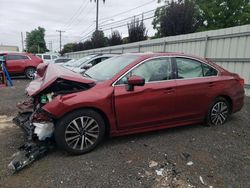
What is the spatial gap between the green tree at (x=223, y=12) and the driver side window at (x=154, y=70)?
23879 millimetres

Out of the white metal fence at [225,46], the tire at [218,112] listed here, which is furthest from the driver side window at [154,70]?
the white metal fence at [225,46]

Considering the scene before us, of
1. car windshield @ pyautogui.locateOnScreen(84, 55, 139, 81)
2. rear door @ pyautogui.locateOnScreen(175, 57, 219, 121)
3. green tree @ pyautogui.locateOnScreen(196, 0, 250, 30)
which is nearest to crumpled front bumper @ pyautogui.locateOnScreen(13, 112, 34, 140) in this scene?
car windshield @ pyautogui.locateOnScreen(84, 55, 139, 81)

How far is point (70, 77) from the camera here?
11.7ft

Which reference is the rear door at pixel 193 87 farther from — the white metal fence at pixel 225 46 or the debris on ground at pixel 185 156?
the white metal fence at pixel 225 46

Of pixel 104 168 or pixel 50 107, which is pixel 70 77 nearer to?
pixel 50 107

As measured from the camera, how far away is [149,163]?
3316 millimetres

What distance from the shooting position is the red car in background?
541 inches

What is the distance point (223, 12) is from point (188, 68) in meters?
25.3

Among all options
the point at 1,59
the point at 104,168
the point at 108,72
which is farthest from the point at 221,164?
the point at 1,59

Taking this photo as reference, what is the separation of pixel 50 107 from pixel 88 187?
1278mm

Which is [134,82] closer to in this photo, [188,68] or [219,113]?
[188,68]

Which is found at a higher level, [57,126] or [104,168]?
[57,126]

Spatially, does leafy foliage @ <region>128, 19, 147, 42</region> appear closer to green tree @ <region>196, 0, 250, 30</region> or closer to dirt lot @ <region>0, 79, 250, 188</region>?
green tree @ <region>196, 0, 250, 30</region>

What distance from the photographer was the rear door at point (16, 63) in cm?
1371
